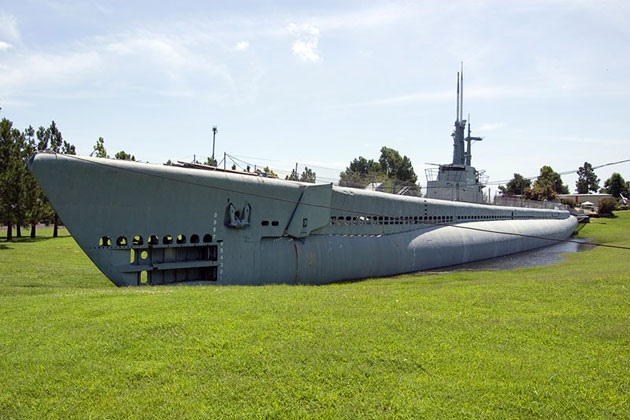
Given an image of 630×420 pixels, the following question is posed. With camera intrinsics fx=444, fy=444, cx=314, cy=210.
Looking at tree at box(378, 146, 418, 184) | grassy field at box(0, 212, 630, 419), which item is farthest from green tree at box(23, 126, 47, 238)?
tree at box(378, 146, 418, 184)

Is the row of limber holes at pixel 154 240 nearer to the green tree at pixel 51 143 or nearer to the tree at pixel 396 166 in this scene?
the green tree at pixel 51 143

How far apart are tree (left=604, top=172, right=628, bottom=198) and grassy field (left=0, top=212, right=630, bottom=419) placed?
9876 centimetres

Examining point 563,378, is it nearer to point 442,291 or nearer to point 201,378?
point 201,378

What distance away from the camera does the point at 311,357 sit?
17.1 feet

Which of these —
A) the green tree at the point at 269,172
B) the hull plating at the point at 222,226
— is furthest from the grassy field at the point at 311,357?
the green tree at the point at 269,172

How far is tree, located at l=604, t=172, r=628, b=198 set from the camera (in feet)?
294

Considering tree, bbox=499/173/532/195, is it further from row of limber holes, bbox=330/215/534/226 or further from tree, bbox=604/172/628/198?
row of limber holes, bbox=330/215/534/226

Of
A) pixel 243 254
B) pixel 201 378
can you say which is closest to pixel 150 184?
pixel 243 254

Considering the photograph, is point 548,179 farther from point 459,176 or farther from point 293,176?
point 293,176

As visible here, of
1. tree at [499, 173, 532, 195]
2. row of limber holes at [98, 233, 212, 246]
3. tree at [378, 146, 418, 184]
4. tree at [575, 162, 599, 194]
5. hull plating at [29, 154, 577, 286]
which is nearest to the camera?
hull plating at [29, 154, 577, 286]

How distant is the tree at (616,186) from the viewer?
294 ft

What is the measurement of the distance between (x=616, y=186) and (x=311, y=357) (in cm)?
10501

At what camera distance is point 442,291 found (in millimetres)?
9477

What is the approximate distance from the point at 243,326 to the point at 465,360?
2959mm
